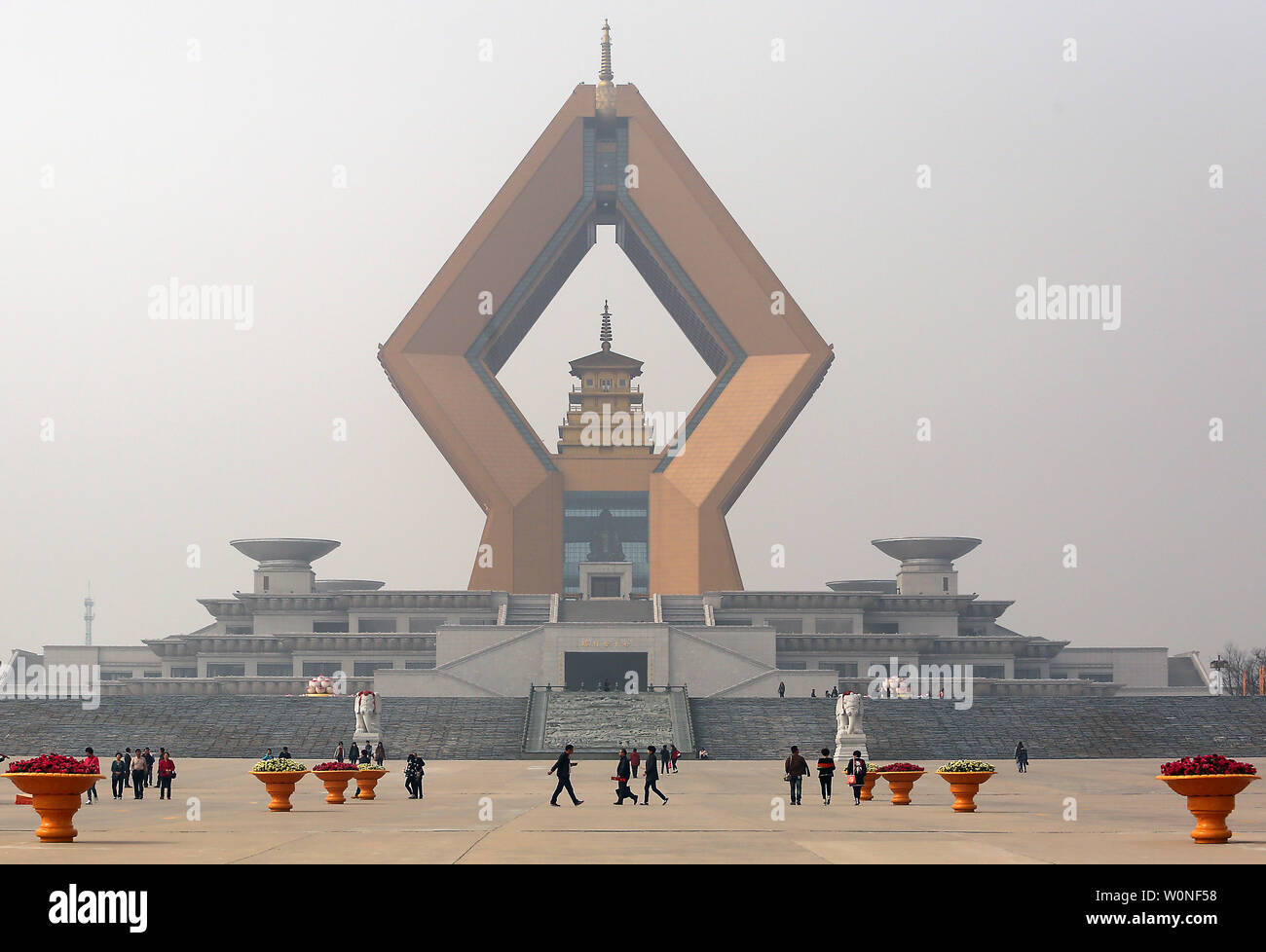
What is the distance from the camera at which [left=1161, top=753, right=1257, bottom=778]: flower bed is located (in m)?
16.2

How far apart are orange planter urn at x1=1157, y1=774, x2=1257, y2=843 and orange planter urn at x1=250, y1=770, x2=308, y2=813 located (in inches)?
468

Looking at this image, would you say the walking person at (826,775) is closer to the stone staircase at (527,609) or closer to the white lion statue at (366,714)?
the white lion statue at (366,714)

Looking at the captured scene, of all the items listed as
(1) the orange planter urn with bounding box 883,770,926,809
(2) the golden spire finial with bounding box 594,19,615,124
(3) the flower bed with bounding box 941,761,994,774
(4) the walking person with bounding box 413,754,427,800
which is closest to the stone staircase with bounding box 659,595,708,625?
(2) the golden spire finial with bounding box 594,19,615,124

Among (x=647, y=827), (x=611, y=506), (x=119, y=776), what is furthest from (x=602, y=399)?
(x=647, y=827)

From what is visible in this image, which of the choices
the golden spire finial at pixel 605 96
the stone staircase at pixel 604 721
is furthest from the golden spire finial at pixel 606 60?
the stone staircase at pixel 604 721

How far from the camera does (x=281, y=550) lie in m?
64.6

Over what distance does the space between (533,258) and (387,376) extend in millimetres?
7980

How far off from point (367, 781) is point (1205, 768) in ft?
45.4

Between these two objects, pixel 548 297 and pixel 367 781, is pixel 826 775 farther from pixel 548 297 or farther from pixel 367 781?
pixel 548 297

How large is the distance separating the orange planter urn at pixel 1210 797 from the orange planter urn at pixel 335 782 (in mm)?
12853

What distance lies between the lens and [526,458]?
64.6 m

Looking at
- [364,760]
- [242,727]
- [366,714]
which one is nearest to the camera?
[364,760]

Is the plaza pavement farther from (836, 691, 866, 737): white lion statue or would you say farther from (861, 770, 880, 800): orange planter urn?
(836, 691, 866, 737): white lion statue
